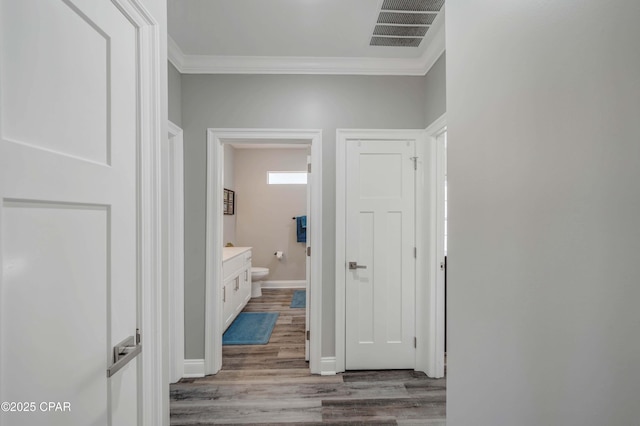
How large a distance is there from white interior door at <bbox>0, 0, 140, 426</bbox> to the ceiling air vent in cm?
161

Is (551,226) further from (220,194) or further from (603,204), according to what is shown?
(220,194)

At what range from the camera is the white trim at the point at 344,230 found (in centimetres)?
243

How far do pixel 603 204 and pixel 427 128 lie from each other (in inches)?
82.2

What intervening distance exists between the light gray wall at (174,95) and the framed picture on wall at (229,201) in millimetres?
2420

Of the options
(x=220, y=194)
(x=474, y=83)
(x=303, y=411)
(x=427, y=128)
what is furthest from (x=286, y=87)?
(x=303, y=411)

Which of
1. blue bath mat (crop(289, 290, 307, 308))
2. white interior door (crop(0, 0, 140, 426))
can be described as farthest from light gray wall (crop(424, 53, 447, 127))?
blue bath mat (crop(289, 290, 307, 308))

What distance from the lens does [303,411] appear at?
1956mm

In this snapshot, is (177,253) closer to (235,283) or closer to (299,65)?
(235,283)

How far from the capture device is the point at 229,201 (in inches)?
192

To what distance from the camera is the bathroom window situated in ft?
17.5

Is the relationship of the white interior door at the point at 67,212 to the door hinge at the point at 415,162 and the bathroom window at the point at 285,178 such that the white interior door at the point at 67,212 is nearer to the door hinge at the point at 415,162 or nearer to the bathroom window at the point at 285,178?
the door hinge at the point at 415,162

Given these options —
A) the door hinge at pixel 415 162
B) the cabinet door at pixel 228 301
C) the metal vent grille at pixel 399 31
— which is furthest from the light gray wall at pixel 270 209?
the metal vent grille at pixel 399 31

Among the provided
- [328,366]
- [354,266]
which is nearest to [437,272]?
[354,266]

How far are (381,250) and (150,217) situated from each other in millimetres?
1935
